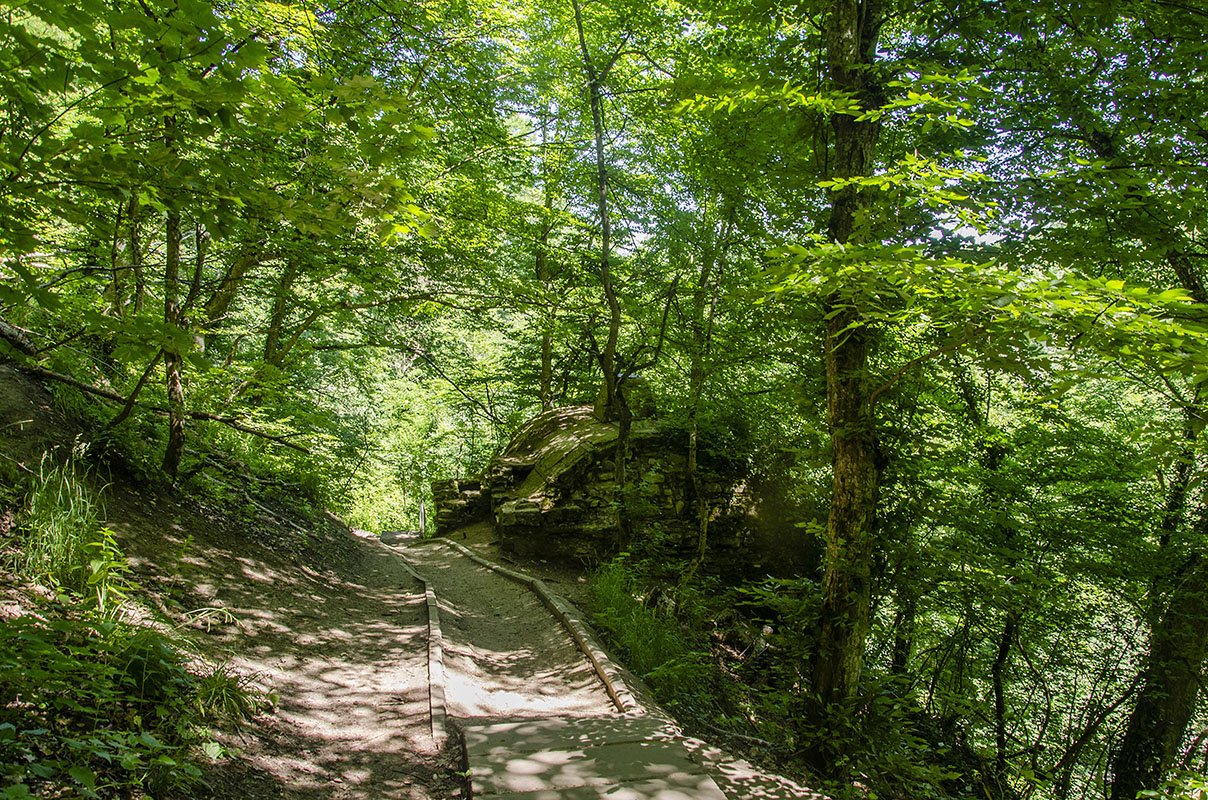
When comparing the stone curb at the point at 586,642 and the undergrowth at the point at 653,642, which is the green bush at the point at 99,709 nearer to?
the stone curb at the point at 586,642

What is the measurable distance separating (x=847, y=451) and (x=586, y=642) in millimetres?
3488

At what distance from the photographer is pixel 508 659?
6.69 m

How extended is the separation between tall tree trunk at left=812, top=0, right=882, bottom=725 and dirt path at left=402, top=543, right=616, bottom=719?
6.04 feet

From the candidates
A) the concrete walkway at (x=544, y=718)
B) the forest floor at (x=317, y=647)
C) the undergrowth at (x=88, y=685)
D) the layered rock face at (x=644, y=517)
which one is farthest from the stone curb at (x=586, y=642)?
the undergrowth at (x=88, y=685)

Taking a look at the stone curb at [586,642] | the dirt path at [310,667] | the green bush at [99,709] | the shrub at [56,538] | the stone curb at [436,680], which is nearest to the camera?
the green bush at [99,709]

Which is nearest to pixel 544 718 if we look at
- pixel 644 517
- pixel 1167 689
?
pixel 644 517

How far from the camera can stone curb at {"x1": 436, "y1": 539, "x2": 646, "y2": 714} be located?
5.10m

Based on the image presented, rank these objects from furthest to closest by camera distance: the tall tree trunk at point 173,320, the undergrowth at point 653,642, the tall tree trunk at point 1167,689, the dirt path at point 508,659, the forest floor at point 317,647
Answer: the tall tree trunk at point 1167,689 → the undergrowth at point 653,642 → the tall tree trunk at point 173,320 → the dirt path at point 508,659 → the forest floor at point 317,647

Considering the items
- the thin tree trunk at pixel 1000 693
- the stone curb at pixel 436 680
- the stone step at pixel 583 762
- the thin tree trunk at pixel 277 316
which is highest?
the thin tree trunk at pixel 277 316

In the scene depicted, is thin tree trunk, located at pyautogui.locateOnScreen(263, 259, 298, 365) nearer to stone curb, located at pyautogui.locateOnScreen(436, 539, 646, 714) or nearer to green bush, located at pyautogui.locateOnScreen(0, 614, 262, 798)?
stone curb, located at pyautogui.locateOnScreen(436, 539, 646, 714)

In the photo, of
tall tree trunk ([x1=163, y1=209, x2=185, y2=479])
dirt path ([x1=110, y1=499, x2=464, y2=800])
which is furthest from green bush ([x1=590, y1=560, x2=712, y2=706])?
tall tree trunk ([x1=163, y1=209, x2=185, y2=479])

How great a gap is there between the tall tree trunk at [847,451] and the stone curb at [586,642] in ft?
5.01

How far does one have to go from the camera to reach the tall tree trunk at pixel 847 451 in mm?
4816

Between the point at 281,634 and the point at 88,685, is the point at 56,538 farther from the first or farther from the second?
the point at 281,634
